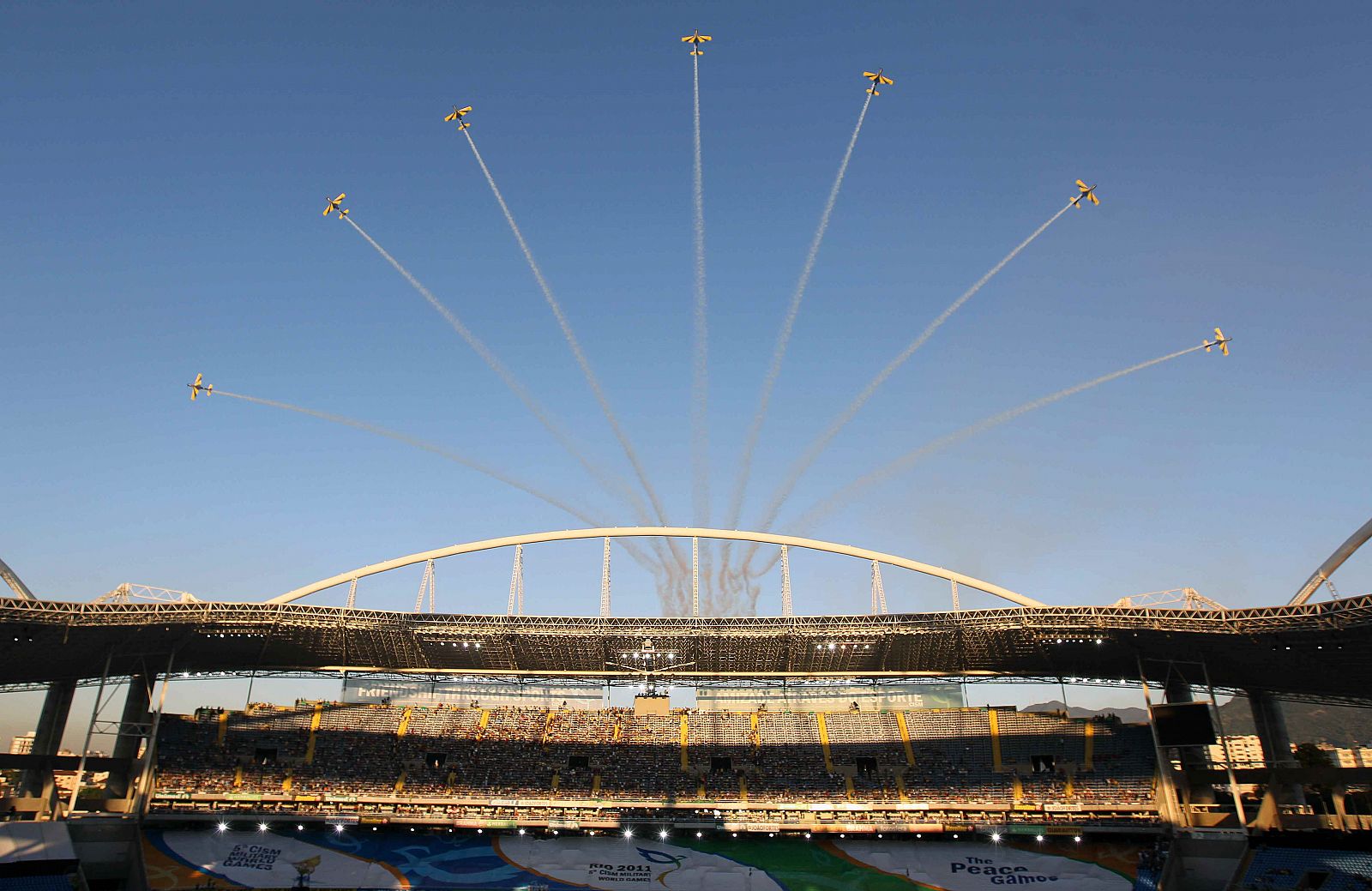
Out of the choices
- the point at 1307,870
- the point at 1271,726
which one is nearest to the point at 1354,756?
the point at 1271,726

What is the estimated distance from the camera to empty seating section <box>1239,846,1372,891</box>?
133ft

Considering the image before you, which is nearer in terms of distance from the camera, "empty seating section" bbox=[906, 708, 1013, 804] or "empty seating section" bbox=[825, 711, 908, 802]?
"empty seating section" bbox=[906, 708, 1013, 804]

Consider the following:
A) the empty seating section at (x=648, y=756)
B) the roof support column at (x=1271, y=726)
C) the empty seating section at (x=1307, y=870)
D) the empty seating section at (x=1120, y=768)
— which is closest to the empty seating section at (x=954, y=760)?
the empty seating section at (x=648, y=756)

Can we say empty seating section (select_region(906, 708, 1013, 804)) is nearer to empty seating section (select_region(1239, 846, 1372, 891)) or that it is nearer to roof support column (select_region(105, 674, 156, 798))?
empty seating section (select_region(1239, 846, 1372, 891))

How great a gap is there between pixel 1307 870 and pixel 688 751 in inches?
1358

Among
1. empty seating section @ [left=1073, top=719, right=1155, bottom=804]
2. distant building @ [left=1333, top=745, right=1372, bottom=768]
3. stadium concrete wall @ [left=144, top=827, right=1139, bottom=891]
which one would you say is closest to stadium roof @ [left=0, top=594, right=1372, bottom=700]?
empty seating section @ [left=1073, top=719, right=1155, bottom=804]

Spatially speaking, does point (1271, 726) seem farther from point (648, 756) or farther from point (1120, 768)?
point (648, 756)

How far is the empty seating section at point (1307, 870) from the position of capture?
40.7 m

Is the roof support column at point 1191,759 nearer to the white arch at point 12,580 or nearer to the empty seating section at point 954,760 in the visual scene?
the empty seating section at point 954,760

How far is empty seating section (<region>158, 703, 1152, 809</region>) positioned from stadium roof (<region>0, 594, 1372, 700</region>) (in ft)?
10.9

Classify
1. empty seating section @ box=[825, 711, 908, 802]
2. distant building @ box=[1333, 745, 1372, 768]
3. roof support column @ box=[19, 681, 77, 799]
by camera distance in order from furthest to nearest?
distant building @ box=[1333, 745, 1372, 768] → roof support column @ box=[19, 681, 77, 799] → empty seating section @ box=[825, 711, 908, 802]

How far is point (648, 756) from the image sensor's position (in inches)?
2338

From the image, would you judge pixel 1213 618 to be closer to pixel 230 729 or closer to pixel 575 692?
pixel 575 692

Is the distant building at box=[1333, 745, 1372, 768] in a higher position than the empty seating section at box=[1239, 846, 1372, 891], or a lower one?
higher
